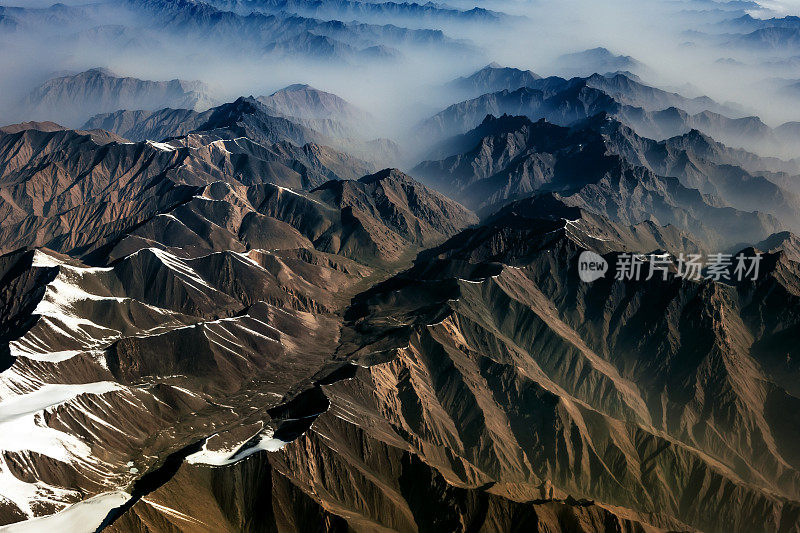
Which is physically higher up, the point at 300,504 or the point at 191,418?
the point at 300,504

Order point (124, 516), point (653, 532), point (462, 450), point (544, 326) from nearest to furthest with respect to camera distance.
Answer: point (124, 516) < point (653, 532) < point (462, 450) < point (544, 326)

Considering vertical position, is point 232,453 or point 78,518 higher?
point 232,453

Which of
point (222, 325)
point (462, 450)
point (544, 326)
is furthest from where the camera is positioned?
point (544, 326)

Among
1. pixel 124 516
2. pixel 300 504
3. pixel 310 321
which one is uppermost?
pixel 124 516

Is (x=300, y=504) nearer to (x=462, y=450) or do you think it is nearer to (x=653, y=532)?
(x=462, y=450)

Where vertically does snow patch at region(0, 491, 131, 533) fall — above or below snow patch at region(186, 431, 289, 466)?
below

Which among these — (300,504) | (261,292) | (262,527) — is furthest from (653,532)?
(261,292)

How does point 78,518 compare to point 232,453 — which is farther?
point 232,453

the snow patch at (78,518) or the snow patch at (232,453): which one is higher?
the snow patch at (232,453)

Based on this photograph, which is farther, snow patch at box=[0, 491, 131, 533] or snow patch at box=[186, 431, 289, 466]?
snow patch at box=[186, 431, 289, 466]

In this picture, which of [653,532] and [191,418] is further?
[191,418]

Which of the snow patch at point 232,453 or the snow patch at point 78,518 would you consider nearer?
the snow patch at point 78,518
